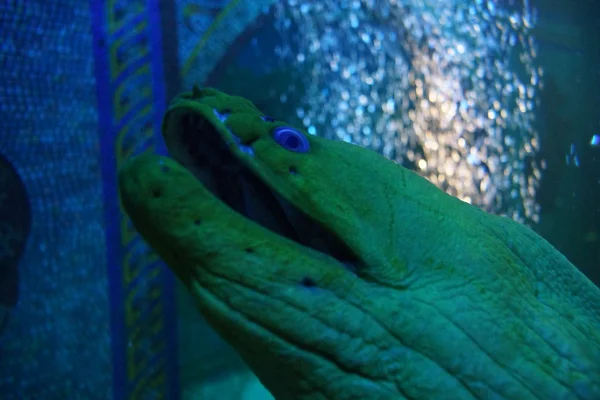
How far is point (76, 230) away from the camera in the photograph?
1693mm

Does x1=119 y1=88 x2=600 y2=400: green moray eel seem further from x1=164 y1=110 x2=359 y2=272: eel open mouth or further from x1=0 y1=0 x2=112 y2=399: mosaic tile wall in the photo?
x1=0 y1=0 x2=112 y2=399: mosaic tile wall

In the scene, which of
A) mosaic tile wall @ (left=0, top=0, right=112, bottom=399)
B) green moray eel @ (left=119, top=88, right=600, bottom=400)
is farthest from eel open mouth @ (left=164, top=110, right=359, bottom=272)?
mosaic tile wall @ (left=0, top=0, right=112, bottom=399)

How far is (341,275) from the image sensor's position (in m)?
0.77

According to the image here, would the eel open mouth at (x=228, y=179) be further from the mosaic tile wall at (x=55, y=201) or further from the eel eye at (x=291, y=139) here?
the mosaic tile wall at (x=55, y=201)

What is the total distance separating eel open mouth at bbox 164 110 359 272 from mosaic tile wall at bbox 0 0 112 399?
95 centimetres

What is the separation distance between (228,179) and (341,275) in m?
0.32

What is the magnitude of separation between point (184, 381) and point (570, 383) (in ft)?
5.10

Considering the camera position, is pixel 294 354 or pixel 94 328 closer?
pixel 294 354

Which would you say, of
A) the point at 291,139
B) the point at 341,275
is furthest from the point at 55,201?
the point at 341,275

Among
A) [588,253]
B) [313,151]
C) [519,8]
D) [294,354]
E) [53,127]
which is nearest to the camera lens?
[294,354]

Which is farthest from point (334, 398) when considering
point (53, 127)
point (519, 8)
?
point (519, 8)

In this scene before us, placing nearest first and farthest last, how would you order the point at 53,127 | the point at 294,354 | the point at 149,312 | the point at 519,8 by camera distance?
the point at 294,354
the point at 53,127
the point at 149,312
the point at 519,8

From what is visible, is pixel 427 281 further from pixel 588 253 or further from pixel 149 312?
pixel 588 253

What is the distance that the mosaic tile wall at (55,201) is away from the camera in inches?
62.2
